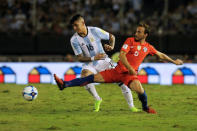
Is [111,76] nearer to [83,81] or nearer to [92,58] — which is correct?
[83,81]

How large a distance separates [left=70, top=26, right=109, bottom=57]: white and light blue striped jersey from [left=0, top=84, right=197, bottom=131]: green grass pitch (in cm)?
124

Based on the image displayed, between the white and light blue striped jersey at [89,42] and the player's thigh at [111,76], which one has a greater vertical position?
the white and light blue striped jersey at [89,42]

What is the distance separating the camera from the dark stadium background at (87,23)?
859 inches

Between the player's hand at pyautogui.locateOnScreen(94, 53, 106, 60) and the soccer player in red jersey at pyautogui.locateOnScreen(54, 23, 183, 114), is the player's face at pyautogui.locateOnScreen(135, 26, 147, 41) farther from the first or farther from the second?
the player's hand at pyautogui.locateOnScreen(94, 53, 106, 60)

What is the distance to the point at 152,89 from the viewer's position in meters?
16.6

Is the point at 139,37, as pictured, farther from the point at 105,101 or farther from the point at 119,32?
the point at 119,32

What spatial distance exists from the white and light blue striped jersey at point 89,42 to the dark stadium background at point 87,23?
1034 cm

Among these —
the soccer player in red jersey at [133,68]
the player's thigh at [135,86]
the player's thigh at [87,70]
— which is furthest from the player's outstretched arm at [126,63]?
the player's thigh at [87,70]

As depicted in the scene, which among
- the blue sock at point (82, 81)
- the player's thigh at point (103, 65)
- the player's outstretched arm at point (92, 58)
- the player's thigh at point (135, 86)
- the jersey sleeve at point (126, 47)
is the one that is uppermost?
the jersey sleeve at point (126, 47)

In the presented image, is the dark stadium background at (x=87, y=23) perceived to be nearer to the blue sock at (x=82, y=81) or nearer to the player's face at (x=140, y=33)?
the blue sock at (x=82, y=81)

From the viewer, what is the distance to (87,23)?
21.7 metres

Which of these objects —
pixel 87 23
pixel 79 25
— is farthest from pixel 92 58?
pixel 87 23

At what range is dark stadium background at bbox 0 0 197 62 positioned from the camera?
21812 mm

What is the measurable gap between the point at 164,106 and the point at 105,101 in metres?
1.66
